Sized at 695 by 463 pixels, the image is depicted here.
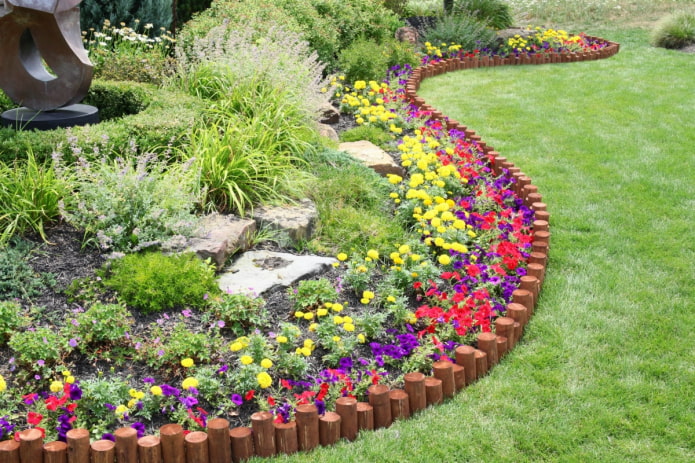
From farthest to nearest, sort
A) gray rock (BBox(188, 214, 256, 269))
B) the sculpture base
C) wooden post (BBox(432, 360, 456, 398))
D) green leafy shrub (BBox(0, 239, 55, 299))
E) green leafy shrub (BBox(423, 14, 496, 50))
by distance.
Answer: green leafy shrub (BBox(423, 14, 496, 50)), the sculpture base, gray rock (BBox(188, 214, 256, 269)), green leafy shrub (BBox(0, 239, 55, 299)), wooden post (BBox(432, 360, 456, 398))

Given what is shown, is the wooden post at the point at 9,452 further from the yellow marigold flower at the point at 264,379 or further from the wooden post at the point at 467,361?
the wooden post at the point at 467,361

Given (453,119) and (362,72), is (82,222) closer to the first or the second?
(453,119)

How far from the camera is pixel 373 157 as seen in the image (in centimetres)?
658

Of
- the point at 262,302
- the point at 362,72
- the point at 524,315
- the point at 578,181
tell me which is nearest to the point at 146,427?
the point at 262,302

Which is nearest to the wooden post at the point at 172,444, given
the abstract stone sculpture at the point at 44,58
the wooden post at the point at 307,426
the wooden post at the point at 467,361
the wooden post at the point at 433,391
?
the wooden post at the point at 307,426

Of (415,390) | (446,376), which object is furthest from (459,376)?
(415,390)

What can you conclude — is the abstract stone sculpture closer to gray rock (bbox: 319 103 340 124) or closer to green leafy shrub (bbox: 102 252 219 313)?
gray rock (bbox: 319 103 340 124)

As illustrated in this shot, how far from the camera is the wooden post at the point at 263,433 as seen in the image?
3273 mm

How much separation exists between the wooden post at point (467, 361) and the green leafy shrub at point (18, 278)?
7.63 ft

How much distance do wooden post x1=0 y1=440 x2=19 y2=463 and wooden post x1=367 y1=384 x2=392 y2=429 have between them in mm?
1522

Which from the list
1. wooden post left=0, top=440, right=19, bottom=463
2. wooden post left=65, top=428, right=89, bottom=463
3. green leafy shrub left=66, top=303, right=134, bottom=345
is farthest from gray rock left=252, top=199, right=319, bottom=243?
wooden post left=0, top=440, right=19, bottom=463

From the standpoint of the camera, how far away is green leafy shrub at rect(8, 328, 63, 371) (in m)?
3.61

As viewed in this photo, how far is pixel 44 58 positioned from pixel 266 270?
3151 mm

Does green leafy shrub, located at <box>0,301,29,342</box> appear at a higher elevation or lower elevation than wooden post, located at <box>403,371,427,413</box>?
higher
